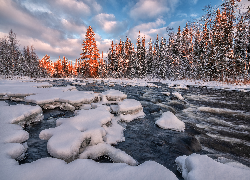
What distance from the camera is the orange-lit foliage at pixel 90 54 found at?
27.2 metres

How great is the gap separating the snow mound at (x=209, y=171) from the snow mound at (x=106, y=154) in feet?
2.31

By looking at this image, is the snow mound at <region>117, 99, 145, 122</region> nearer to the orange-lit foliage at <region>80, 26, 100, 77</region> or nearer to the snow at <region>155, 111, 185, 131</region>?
the snow at <region>155, 111, 185, 131</region>

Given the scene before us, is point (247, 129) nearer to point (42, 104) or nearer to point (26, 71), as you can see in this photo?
point (42, 104)

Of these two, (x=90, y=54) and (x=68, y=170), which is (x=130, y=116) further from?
(x=90, y=54)

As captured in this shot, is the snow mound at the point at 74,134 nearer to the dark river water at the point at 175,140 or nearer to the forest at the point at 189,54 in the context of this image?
the dark river water at the point at 175,140

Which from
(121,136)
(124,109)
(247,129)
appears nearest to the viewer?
(121,136)

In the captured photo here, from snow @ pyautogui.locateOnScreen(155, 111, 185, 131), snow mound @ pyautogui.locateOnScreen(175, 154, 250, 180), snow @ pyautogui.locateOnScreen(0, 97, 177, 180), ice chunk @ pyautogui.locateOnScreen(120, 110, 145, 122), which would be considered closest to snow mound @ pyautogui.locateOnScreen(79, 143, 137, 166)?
snow @ pyautogui.locateOnScreen(0, 97, 177, 180)

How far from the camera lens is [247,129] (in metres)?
2.93

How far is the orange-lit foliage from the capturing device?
27188mm

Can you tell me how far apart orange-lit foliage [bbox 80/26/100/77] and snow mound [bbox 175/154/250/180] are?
2849 centimetres

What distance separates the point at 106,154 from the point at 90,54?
2841 centimetres

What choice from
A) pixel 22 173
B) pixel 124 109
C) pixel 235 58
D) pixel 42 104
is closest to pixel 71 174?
pixel 22 173

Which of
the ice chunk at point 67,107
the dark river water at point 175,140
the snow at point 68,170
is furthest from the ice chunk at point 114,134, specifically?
the ice chunk at point 67,107

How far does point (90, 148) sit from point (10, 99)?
464 centimetres
